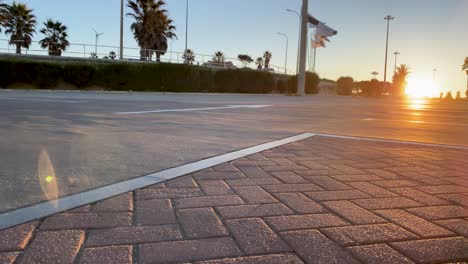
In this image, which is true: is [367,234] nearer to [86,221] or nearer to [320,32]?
[86,221]

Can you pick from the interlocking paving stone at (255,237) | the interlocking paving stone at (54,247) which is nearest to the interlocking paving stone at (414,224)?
the interlocking paving stone at (255,237)

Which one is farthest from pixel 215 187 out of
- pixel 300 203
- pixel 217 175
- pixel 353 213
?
pixel 353 213

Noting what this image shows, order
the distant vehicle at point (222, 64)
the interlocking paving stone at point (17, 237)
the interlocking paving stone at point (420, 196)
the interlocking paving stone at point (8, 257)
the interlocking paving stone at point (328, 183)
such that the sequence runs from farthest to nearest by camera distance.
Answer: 1. the distant vehicle at point (222, 64)
2. the interlocking paving stone at point (328, 183)
3. the interlocking paving stone at point (420, 196)
4. the interlocking paving stone at point (17, 237)
5. the interlocking paving stone at point (8, 257)

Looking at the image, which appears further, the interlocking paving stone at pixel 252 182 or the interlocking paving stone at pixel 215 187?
Result: the interlocking paving stone at pixel 252 182

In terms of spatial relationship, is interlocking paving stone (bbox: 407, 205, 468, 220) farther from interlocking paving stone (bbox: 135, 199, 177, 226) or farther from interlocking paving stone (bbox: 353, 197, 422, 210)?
interlocking paving stone (bbox: 135, 199, 177, 226)

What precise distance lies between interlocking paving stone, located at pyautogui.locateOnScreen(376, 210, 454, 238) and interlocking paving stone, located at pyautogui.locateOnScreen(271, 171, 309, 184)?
2.98 feet

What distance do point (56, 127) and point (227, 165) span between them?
3.67m

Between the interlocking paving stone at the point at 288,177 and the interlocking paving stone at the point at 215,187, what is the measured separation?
0.57 metres

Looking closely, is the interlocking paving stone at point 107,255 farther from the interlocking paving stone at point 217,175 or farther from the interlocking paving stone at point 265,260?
the interlocking paving stone at point 217,175

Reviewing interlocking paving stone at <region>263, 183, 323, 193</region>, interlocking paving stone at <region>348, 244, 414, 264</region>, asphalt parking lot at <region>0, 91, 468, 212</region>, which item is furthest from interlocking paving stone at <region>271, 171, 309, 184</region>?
interlocking paving stone at <region>348, 244, 414, 264</region>

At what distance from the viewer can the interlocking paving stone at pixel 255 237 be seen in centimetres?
218

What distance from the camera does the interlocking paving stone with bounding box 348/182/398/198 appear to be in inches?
130

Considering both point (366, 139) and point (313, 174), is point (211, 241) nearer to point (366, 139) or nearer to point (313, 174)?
point (313, 174)

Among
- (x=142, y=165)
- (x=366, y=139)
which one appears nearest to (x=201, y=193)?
(x=142, y=165)
